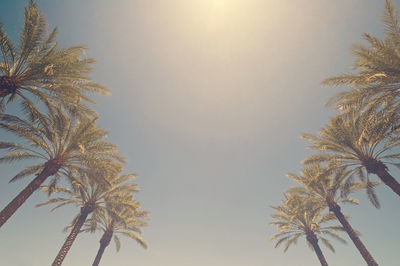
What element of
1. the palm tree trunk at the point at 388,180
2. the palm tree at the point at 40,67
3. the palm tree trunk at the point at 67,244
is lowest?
the palm tree trunk at the point at 67,244

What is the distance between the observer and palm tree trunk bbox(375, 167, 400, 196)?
11.6 m

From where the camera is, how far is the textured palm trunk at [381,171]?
11.7 m

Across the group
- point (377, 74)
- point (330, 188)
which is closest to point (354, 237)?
point (330, 188)

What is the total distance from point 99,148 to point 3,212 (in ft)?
17.5

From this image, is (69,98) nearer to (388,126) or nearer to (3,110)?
(3,110)

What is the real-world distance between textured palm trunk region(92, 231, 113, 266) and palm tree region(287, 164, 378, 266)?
17.3 meters

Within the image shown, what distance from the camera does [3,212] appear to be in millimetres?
9859

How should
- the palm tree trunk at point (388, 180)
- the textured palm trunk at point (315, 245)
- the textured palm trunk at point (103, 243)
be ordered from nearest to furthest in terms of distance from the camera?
the palm tree trunk at point (388, 180) < the textured palm trunk at point (103, 243) < the textured palm trunk at point (315, 245)

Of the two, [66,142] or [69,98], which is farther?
[66,142]

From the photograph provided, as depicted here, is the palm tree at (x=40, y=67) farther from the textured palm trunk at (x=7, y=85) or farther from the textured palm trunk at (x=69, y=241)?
the textured palm trunk at (x=69, y=241)

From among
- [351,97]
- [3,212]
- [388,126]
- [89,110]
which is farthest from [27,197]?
[388,126]

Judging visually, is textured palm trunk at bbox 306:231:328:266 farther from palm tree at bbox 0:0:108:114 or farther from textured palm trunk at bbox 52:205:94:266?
palm tree at bbox 0:0:108:114

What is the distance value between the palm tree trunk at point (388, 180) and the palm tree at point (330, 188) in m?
2.04

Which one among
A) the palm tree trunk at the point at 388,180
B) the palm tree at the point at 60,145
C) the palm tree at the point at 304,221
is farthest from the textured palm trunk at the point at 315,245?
the palm tree at the point at 60,145
